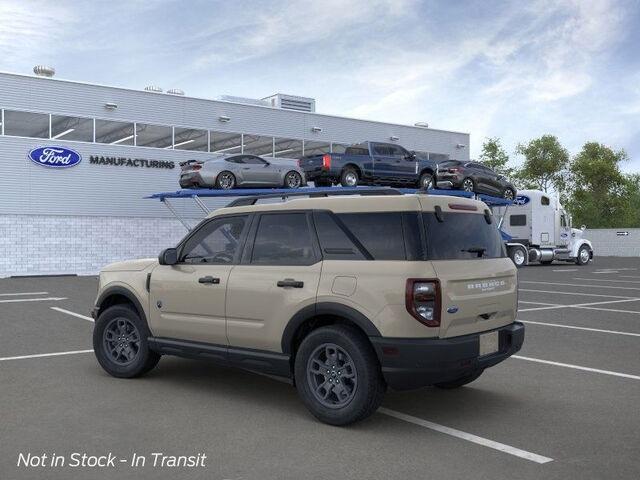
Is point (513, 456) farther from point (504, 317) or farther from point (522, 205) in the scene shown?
point (522, 205)

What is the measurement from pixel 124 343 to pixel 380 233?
3249 mm

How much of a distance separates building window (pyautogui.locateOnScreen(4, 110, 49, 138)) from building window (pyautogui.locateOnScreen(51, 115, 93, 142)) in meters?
0.31

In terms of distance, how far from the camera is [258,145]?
1240 inches

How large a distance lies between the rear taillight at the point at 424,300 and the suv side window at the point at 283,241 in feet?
3.09

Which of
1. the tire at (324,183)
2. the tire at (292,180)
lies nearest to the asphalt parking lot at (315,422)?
the tire at (324,183)

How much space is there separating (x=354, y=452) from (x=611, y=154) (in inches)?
2679

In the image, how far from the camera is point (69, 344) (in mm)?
8867

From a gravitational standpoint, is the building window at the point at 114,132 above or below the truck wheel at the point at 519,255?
above

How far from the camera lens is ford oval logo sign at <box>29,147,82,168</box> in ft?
84.3

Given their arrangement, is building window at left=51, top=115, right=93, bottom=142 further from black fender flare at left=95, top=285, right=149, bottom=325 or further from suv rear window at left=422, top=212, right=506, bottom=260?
suv rear window at left=422, top=212, right=506, bottom=260

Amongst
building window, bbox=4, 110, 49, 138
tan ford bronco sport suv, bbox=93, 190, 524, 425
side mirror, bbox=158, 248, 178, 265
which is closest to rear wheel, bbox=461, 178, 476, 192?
building window, bbox=4, 110, 49, 138

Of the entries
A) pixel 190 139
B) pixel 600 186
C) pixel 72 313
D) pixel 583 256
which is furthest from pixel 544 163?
pixel 72 313

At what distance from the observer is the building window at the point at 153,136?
1109 inches

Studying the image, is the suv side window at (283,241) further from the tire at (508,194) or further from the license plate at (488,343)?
the tire at (508,194)
